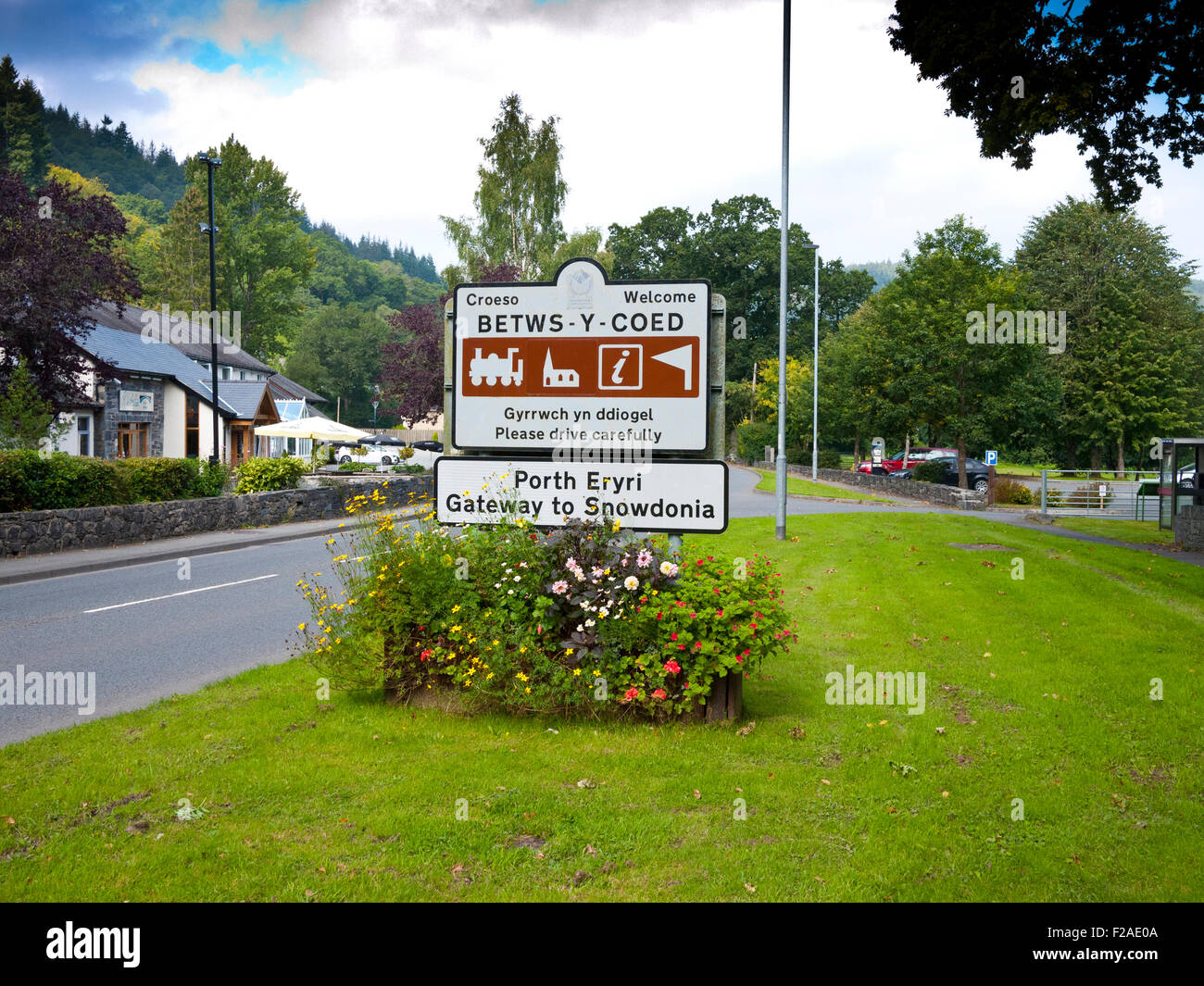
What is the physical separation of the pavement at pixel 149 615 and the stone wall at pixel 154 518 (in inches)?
16.1

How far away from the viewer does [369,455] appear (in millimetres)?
66000

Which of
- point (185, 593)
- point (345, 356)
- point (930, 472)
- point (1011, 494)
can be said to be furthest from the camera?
point (345, 356)

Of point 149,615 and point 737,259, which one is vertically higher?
point 737,259

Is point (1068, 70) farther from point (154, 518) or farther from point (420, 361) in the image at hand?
point (420, 361)

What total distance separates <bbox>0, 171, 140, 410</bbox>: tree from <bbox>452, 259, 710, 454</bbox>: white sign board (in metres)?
19.0

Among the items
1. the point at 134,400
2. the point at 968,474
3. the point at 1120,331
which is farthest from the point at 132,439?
the point at 1120,331

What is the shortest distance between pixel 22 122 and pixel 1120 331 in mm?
105190

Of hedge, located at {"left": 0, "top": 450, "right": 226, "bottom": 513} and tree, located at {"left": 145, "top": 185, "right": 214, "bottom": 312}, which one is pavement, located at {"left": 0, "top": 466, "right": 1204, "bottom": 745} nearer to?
hedge, located at {"left": 0, "top": 450, "right": 226, "bottom": 513}

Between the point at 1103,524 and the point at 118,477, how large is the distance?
27120 millimetres

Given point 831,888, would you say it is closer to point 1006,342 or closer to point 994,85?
point 994,85

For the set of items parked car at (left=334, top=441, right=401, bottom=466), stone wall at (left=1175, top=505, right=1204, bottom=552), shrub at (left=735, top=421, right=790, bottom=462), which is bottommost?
stone wall at (left=1175, top=505, right=1204, bottom=552)

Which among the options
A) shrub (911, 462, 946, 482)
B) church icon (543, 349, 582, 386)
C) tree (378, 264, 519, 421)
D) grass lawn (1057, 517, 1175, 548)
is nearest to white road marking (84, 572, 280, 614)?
church icon (543, 349, 582, 386)

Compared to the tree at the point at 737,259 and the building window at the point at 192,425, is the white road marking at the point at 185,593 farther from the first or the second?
the tree at the point at 737,259

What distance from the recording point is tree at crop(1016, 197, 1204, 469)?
58688 millimetres
